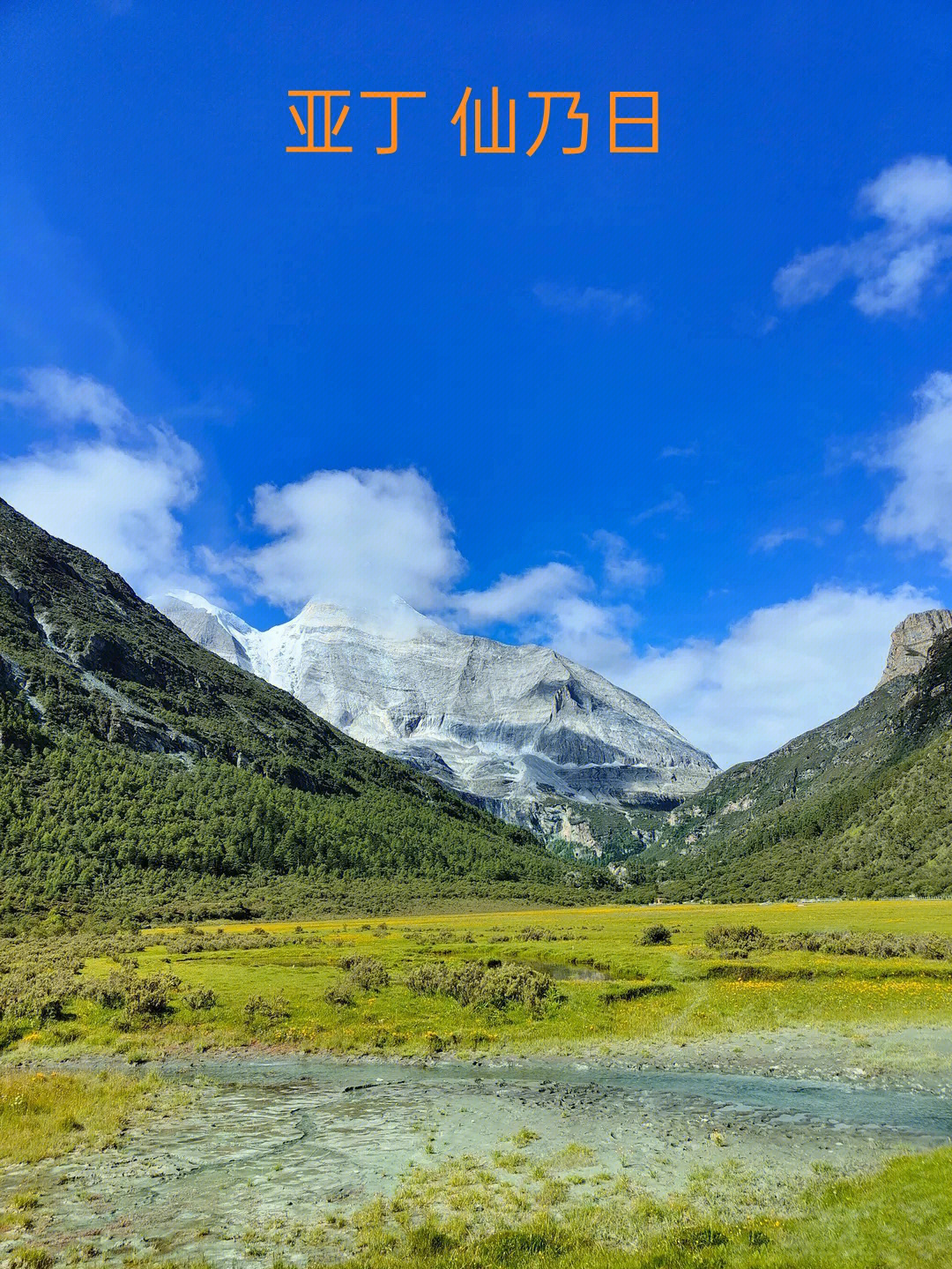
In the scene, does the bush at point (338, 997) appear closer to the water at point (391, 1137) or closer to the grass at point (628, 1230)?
the water at point (391, 1137)

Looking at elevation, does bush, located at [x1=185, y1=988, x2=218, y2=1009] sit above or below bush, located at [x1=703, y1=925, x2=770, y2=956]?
below

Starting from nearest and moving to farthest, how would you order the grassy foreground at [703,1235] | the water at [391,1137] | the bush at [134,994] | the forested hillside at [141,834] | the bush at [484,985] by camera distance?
1. the grassy foreground at [703,1235]
2. the water at [391,1137]
3. the bush at [134,994]
4. the bush at [484,985]
5. the forested hillside at [141,834]

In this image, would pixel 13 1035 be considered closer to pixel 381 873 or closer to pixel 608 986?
pixel 608 986

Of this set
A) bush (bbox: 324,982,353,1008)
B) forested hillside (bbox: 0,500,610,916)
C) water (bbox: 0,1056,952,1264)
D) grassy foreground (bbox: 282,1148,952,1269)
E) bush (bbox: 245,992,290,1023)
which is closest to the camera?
grassy foreground (bbox: 282,1148,952,1269)

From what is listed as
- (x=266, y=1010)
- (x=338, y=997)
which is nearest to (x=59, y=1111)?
(x=266, y=1010)

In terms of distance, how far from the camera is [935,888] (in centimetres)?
13988

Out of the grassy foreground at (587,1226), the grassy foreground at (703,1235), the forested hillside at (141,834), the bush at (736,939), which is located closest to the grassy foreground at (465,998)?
the bush at (736,939)

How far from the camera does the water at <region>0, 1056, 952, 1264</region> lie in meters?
18.7

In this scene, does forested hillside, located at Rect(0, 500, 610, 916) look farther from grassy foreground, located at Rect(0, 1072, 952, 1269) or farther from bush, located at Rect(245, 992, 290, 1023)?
grassy foreground, located at Rect(0, 1072, 952, 1269)

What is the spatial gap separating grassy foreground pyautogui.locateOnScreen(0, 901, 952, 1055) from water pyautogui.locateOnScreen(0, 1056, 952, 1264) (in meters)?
6.43

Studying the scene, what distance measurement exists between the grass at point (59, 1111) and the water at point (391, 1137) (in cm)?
101

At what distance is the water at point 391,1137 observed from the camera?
61.4ft

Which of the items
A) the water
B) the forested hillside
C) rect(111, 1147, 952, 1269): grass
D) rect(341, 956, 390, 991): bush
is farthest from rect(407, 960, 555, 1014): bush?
the forested hillside

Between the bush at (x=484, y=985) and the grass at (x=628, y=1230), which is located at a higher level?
the grass at (x=628, y=1230)
